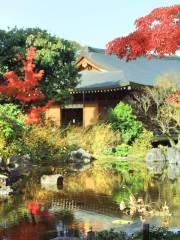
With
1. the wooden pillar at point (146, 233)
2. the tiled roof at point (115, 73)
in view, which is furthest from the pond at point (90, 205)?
the tiled roof at point (115, 73)

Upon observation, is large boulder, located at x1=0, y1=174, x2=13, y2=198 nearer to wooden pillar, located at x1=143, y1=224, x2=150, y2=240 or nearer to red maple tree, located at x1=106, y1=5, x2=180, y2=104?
red maple tree, located at x1=106, y1=5, x2=180, y2=104

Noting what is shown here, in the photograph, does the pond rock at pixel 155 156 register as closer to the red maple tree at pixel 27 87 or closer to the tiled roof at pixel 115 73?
the red maple tree at pixel 27 87

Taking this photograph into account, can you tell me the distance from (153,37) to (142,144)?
59.2 ft

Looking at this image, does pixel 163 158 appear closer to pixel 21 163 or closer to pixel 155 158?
pixel 155 158

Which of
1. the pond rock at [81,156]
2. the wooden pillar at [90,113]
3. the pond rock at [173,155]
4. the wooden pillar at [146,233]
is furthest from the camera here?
the wooden pillar at [90,113]

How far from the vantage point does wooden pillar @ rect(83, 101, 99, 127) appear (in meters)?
31.5

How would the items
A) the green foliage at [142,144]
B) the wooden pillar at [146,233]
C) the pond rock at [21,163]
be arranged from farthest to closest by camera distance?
1. the green foliage at [142,144]
2. the pond rock at [21,163]
3. the wooden pillar at [146,233]

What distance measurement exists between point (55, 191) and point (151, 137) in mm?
12953

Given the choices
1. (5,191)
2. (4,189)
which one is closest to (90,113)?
(4,189)

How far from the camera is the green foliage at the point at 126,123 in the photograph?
87.8 feet

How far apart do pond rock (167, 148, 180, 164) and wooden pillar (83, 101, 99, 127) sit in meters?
8.12

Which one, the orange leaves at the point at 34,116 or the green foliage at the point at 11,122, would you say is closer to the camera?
the green foliage at the point at 11,122

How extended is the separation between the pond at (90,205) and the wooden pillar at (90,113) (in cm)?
1273

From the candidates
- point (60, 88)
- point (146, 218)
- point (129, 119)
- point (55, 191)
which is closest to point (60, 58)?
point (60, 88)
